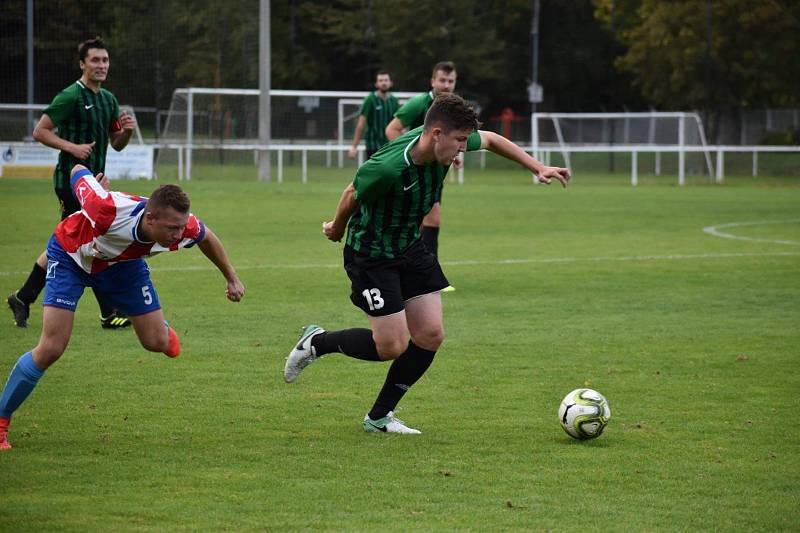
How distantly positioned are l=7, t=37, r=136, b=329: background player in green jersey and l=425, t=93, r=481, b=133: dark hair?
4064 millimetres

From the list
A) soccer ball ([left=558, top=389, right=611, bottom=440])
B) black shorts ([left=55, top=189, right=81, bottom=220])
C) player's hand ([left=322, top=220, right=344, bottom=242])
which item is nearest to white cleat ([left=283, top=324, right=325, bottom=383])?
player's hand ([left=322, top=220, right=344, bottom=242])

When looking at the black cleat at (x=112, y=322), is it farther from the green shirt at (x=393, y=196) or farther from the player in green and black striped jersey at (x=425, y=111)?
the green shirt at (x=393, y=196)

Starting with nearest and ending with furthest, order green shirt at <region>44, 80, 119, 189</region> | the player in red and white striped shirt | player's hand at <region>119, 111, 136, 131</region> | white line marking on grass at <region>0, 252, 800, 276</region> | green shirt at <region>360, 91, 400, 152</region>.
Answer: the player in red and white striped shirt → player's hand at <region>119, 111, 136, 131</region> → green shirt at <region>44, 80, 119, 189</region> → white line marking on grass at <region>0, 252, 800, 276</region> → green shirt at <region>360, 91, 400, 152</region>

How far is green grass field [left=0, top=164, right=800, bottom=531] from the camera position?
16.2 ft

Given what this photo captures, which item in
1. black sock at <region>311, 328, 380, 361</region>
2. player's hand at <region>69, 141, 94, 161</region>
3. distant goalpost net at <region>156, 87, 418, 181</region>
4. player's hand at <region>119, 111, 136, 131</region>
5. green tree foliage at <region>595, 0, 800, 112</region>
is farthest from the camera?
green tree foliage at <region>595, 0, 800, 112</region>

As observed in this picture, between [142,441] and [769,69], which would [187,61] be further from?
[142,441]

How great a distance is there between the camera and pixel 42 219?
18375 mm

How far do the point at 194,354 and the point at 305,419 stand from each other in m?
2.13

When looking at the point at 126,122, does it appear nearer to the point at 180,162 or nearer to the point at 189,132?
the point at 180,162

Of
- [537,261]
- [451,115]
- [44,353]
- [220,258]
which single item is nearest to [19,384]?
[44,353]

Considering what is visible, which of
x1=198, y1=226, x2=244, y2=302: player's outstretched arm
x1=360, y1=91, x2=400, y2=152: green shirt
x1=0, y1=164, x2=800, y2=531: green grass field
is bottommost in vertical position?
x1=0, y1=164, x2=800, y2=531: green grass field

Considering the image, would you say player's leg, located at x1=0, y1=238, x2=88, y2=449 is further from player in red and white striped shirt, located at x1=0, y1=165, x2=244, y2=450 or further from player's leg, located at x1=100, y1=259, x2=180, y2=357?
player's leg, located at x1=100, y1=259, x2=180, y2=357

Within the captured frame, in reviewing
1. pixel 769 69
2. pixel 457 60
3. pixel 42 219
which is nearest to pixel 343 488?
pixel 42 219

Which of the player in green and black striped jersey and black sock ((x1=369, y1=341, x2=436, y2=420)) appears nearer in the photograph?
black sock ((x1=369, y1=341, x2=436, y2=420))
